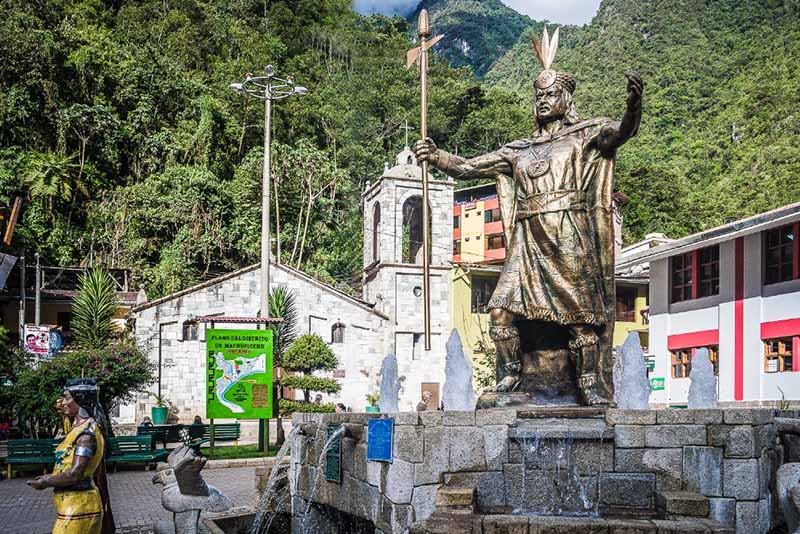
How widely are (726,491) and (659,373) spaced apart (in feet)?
65.0

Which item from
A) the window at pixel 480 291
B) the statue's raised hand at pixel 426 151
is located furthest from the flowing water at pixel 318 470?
the window at pixel 480 291

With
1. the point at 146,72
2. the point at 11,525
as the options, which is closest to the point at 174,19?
the point at 146,72

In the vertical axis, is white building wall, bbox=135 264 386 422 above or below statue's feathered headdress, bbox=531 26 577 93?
below

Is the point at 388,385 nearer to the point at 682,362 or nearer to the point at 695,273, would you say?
the point at 695,273

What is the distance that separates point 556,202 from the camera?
8.42 m

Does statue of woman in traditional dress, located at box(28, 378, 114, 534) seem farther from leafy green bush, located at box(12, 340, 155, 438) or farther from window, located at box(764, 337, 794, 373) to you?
window, located at box(764, 337, 794, 373)

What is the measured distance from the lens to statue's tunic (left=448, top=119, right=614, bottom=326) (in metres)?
8.21

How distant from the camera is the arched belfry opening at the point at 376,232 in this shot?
3503 centimetres

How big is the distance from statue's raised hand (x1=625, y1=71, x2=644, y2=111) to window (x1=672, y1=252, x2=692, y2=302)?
→ 17.7 m

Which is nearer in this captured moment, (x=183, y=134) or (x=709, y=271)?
(x=709, y=271)

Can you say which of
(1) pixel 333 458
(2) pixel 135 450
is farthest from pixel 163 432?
(1) pixel 333 458

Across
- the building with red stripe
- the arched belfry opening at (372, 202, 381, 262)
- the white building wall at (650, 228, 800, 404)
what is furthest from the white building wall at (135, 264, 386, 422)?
the white building wall at (650, 228, 800, 404)

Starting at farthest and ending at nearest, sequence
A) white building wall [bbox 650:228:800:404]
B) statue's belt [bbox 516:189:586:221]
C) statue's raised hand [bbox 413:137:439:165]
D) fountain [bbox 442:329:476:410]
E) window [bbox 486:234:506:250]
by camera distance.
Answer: window [bbox 486:234:506:250] → white building wall [bbox 650:228:800:404] → statue's raised hand [bbox 413:137:439:165] → fountain [bbox 442:329:476:410] → statue's belt [bbox 516:189:586:221]

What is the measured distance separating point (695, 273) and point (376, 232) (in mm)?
15155
